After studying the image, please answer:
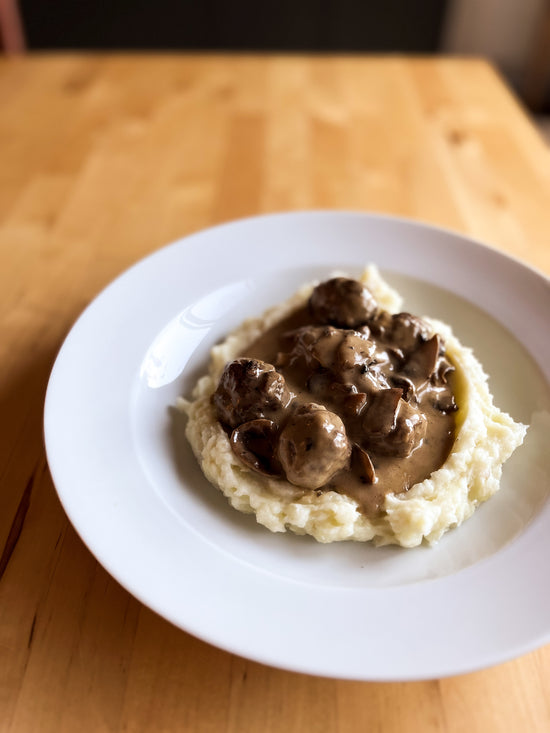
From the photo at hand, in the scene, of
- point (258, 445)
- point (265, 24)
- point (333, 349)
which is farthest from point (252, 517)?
point (265, 24)

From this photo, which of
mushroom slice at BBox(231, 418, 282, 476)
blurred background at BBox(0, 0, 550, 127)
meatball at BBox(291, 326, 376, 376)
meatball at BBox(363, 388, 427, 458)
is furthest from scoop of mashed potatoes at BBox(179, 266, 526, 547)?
blurred background at BBox(0, 0, 550, 127)

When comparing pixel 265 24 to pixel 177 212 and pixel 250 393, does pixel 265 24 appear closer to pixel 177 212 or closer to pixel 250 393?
pixel 177 212

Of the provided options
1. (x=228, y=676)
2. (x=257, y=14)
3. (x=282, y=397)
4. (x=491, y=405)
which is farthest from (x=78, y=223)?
(x=257, y=14)

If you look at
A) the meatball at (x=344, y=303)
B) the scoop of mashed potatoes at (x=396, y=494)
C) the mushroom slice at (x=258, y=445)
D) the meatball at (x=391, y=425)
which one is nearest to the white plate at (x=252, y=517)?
the scoop of mashed potatoes at (x=396, y=494)

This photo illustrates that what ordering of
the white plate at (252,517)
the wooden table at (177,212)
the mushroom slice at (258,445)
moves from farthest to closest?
the mushroom slice at (258,445), the wooden table at (177,212), the white plate at (252,517)

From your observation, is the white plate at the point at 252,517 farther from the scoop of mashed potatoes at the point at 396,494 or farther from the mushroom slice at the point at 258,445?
the mushroom slice at the point at 258,445

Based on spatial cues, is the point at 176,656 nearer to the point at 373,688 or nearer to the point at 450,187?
the point at 373,688
